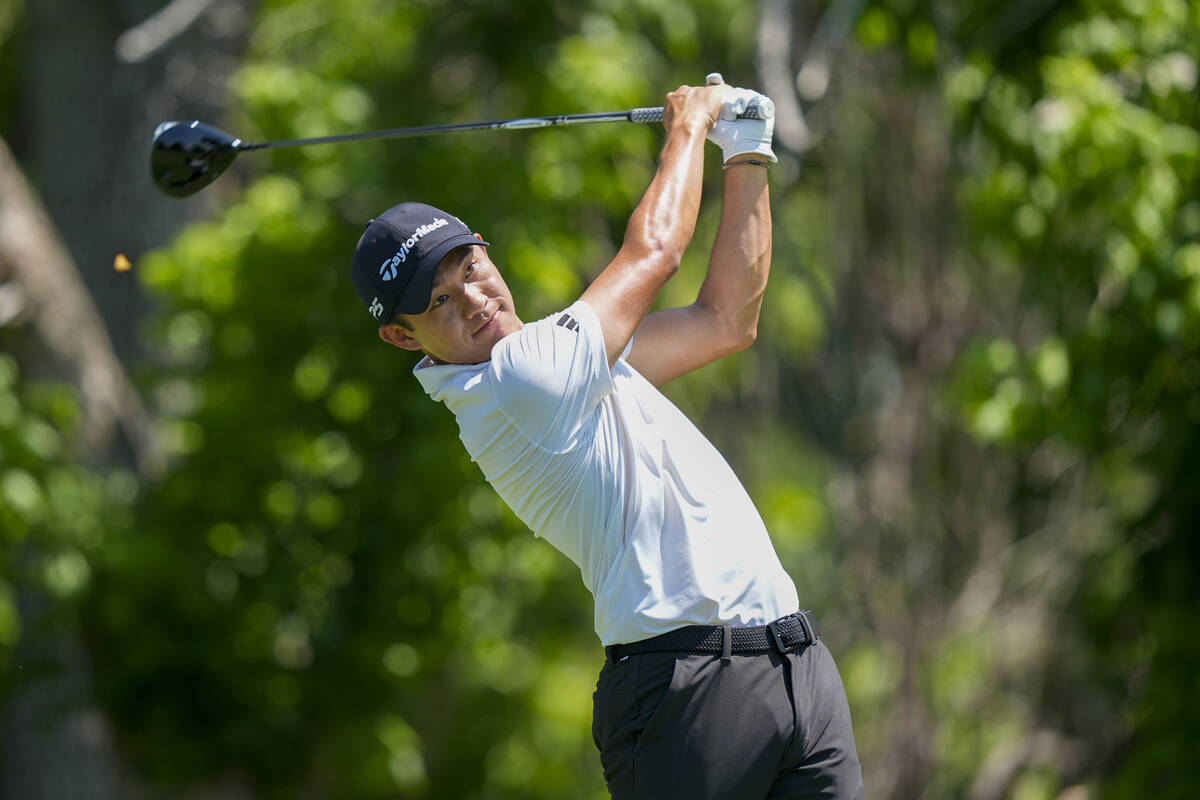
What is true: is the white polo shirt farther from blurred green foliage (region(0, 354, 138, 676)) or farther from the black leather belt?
blurred green foliage (region(0, 354, 138, 676))

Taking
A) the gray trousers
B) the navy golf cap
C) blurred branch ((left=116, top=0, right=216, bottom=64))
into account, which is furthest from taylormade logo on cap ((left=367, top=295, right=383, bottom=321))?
blurred branch ((left=116, top=0, right=216, bottom=64))

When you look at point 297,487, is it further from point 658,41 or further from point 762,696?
point 762,696

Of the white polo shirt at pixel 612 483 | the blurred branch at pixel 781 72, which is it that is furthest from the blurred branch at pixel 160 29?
the white polo shirt at pixel 612 483

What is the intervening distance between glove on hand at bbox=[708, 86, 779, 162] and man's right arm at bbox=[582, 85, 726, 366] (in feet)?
0.29

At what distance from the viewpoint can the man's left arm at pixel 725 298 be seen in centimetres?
301

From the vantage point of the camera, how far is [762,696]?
8.59 ft

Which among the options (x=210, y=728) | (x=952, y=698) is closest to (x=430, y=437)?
(x=210, y=728)

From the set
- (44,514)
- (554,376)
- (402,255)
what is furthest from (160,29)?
(554,376)

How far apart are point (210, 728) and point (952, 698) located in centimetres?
376

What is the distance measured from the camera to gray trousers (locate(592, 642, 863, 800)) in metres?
2.59

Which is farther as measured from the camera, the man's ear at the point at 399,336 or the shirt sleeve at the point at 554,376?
the man's ear at the point at 399,336

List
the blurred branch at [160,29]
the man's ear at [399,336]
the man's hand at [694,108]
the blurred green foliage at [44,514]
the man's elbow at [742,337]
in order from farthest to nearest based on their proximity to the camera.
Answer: the blurred branch at [160,29]
the blurred green foliage at [44,514]
the man's elbow at [742,337]
the man's hand at [694,108]
the man's ear at [399,336]

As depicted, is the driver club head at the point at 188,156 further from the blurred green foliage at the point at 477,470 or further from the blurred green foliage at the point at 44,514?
the blurred green foliage at the point at 44,514

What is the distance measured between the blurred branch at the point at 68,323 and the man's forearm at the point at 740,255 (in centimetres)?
472
